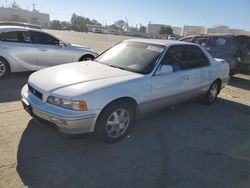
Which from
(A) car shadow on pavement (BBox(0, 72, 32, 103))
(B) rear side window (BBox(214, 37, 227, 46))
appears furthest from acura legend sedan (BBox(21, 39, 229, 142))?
(B) rear side window (BBox(214, 37, 227, 46))

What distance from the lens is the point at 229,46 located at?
10117mm

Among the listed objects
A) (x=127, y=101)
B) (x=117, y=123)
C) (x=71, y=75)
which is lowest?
(x=117, y=123)

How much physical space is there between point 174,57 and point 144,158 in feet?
7.27

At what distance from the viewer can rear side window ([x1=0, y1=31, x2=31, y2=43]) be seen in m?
7.31

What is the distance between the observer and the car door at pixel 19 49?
7281mm

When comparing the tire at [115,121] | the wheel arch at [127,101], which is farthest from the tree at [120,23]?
the tire at [115,121]

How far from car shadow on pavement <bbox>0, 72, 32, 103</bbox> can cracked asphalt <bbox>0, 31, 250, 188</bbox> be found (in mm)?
406

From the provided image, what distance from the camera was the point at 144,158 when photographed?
378 cm

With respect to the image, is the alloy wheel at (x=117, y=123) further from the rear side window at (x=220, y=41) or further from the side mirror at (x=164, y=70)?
the rear side window at (x=220, y=41)

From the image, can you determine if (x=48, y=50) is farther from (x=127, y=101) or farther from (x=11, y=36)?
(x=127, y=101)

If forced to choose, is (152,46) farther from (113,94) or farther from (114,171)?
(114,171)

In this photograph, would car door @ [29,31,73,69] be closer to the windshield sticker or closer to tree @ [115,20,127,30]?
the windshield sticker

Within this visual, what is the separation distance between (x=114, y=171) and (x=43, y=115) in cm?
127

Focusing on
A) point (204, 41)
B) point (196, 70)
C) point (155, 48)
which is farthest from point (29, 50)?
point (204, 41)
